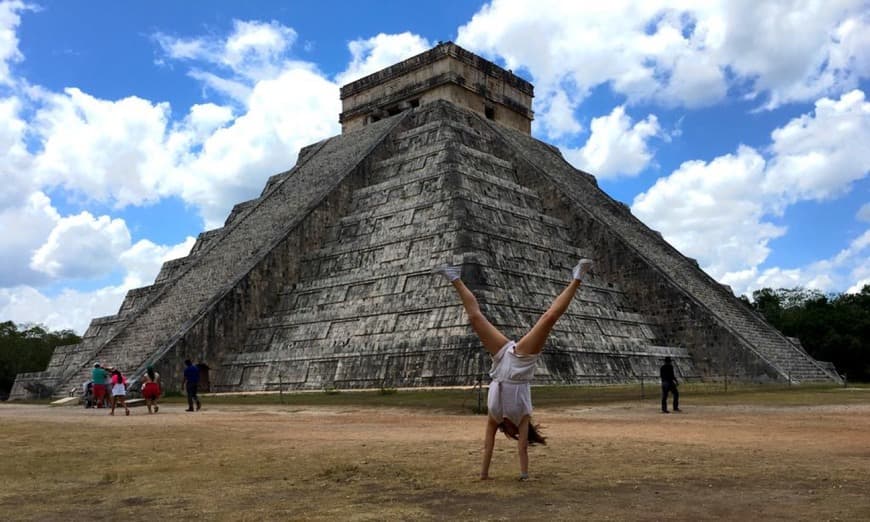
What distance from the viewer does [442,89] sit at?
3000 centimetres

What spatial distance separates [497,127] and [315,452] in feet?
79.8

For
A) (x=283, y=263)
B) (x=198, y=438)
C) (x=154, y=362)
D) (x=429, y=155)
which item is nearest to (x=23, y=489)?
(x=198, y=438)

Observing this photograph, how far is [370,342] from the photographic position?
18.7 m

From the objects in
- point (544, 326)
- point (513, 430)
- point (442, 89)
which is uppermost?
point (442, 89)

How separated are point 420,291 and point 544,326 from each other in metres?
13.9

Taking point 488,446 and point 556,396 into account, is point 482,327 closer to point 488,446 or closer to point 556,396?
point 488,446

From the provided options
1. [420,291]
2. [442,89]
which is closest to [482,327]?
[420,291]

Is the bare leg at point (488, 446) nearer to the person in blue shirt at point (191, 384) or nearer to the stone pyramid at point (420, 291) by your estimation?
the person in blue shirt at point (191, 384)

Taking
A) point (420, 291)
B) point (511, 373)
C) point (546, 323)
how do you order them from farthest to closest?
point (420, 291)
point (511, 373)
point (546, 323)

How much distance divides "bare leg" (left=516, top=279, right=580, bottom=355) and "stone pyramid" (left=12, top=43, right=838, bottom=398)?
10945 mm

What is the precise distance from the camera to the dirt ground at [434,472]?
453 centimetres

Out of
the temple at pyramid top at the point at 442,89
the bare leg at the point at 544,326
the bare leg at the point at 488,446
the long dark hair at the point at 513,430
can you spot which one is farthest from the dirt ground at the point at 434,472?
the temple at pyramid top at the point at 442,89

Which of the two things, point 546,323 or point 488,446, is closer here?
point 546,323

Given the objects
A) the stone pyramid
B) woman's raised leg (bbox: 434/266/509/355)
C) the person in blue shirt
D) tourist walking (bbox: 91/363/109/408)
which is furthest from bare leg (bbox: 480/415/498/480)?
tourist walking (bbox: 91/363/109/408)
